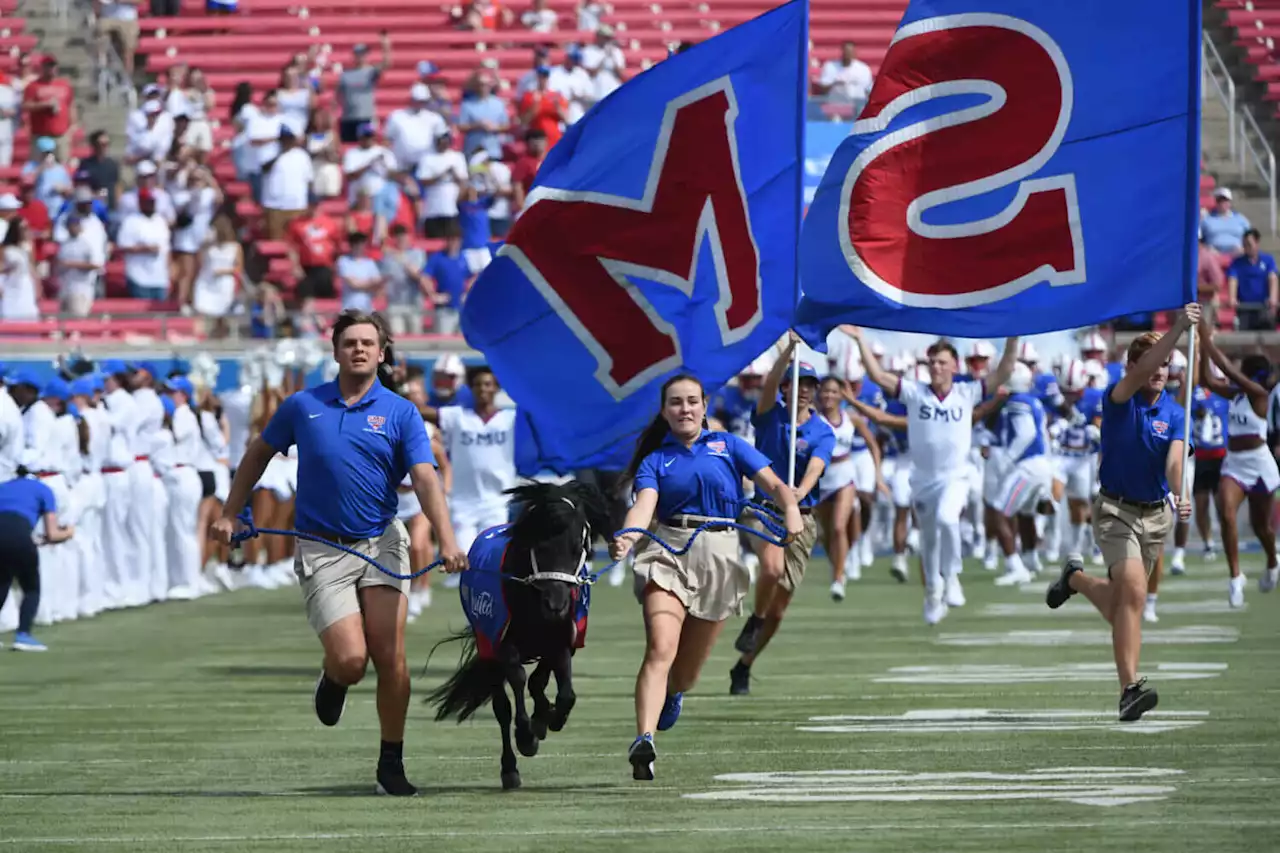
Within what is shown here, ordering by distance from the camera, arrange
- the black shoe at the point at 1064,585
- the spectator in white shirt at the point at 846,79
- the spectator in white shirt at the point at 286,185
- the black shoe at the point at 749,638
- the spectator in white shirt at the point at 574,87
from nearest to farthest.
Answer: the black shoe at the point at 1064,585, the black shoe at the point at 749,638, the spectator in white shirt at the point at 286,185, the spectator in white shirt at the point at 846,79, the spectator in white shirt at the point at 574,87

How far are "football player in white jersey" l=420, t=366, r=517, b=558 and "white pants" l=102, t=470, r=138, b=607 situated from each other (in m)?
3.64

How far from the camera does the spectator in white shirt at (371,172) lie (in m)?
30.2

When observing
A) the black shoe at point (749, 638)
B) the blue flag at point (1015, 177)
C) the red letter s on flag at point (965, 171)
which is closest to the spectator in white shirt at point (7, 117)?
the black shoe at point (749, 638)

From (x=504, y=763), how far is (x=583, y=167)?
4.14 meters

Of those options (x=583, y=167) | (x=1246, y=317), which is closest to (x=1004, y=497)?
(x=1246, y=317)

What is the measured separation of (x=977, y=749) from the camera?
11.2m

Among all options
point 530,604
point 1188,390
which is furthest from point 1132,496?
point 530,604

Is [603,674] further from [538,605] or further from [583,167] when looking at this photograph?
[538,605]

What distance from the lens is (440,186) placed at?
30.2m

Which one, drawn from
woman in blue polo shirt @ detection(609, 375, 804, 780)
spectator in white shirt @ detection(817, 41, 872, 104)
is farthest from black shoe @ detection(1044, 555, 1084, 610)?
spectator in white shirt @ detection(817, 41, 872, 104)

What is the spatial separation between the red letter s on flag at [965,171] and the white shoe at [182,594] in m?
12.1

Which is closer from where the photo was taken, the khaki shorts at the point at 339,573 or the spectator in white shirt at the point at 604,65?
the khaki shorts at the point at 339,573

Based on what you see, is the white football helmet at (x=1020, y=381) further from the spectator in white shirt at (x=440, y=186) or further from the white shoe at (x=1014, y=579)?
the spectator in white shirt at (x=440, y=186)

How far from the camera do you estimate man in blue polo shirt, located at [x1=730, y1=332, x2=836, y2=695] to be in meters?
14.4
